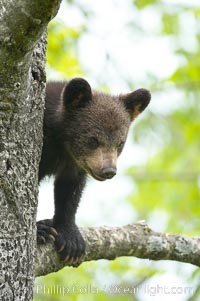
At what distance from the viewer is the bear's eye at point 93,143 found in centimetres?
660

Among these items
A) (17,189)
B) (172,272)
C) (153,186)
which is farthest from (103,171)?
(153,186)

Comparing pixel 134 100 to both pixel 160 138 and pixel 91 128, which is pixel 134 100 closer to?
pixel 91 128

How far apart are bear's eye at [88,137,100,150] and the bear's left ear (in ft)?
2.49

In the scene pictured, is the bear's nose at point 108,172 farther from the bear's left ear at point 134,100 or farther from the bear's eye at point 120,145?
the bear's left ear at point 134,100

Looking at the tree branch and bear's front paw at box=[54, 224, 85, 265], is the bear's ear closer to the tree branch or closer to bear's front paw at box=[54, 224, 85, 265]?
bear's front paw at box=[54, 224, 85, 265]

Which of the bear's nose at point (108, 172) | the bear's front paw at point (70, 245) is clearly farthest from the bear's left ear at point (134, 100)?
the bear's front paw at point (70, 245)

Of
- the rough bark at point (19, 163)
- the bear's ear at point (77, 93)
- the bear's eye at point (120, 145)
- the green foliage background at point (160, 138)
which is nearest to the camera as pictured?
the rough bark at point (19, 163)

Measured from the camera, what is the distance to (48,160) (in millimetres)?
6262

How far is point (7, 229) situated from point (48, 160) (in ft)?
7.91

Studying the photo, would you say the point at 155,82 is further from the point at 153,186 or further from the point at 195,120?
the point at 153,186

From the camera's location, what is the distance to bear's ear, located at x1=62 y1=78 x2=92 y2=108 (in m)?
6.45

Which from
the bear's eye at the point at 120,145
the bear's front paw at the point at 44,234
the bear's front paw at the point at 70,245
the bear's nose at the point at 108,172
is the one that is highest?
the bear's eye at the point at 120,145

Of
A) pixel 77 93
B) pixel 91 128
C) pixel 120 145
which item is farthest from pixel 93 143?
pixel 77 93

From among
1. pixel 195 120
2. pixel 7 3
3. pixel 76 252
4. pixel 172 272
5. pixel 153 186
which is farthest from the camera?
pixel 153 186
